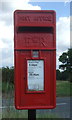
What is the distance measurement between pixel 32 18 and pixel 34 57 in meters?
0.53

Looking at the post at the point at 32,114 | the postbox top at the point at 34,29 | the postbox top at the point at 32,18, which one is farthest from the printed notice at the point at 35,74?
the postbox top at the point at 32,18

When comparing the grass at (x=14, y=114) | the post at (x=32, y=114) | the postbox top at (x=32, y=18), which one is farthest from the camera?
the grass at (x=14, y=114)

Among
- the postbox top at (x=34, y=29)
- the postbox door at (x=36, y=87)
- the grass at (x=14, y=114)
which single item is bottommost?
the grass at (x=14, y=114)

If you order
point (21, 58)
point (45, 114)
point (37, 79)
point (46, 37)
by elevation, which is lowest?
point (45, 114)

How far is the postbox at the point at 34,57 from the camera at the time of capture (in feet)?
14.0

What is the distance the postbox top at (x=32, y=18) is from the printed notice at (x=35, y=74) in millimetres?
518

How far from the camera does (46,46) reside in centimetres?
432

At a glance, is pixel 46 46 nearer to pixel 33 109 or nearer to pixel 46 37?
pixel 46 37

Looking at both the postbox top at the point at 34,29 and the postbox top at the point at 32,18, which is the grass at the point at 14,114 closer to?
the postbox top at the point at 34,29

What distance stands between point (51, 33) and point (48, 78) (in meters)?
0.62

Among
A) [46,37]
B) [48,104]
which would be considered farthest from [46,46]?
[48,104]

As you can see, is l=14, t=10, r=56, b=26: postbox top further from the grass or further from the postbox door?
the grass

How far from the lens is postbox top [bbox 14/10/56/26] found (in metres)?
4.25

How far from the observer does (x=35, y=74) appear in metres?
4.29
